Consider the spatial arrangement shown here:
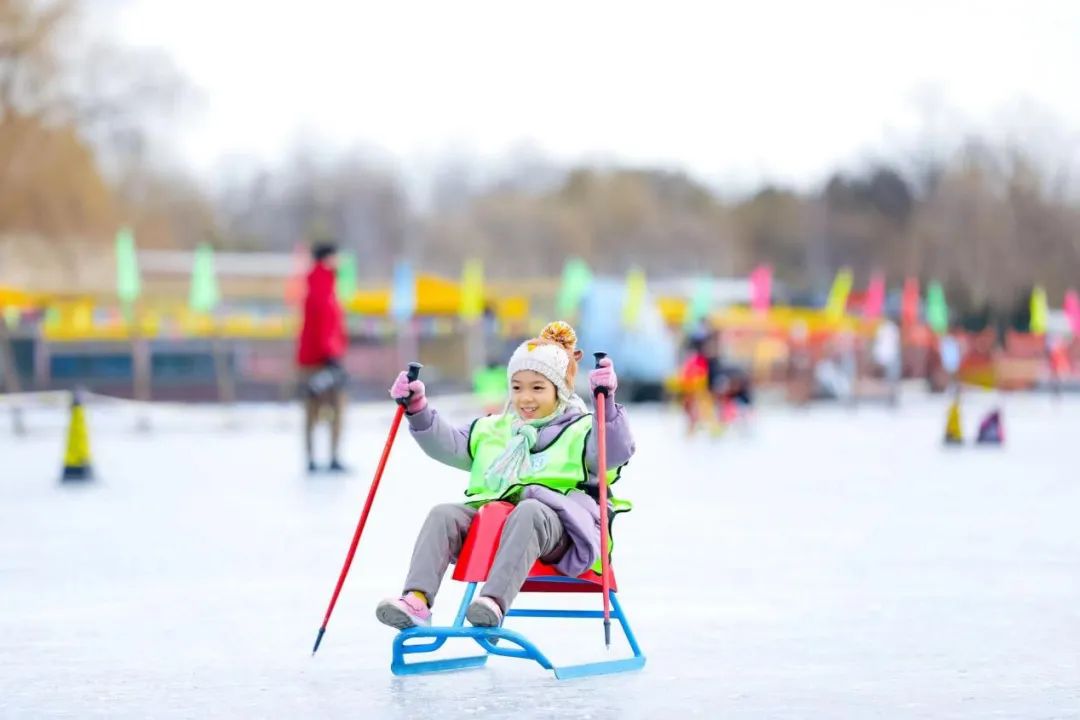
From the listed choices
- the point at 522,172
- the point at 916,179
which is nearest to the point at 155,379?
the point at 916,179

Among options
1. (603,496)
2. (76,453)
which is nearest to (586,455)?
(603,496)

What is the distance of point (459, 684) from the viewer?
198 inches

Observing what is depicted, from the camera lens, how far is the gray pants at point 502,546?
4.91 metres

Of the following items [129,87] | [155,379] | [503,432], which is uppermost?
[129,87]

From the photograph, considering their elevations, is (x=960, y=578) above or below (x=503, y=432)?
below

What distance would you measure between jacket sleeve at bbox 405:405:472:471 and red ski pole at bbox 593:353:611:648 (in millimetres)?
406

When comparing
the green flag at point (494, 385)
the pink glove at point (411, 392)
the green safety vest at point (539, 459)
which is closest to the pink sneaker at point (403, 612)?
the green safety vest at point (539, 459)

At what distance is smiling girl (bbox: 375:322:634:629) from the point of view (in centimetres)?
493

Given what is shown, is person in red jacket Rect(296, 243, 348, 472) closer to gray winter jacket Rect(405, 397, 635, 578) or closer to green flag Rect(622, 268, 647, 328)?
gray winter jacket Rect(405, 397, 635, 578)

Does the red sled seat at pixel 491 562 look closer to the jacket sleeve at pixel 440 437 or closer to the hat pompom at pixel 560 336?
the jacket sleeve at pixel 440 437

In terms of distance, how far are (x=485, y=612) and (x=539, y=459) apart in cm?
58

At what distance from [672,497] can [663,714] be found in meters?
7.84

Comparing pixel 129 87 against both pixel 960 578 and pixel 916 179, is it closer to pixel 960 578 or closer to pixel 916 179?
pixel 960 578

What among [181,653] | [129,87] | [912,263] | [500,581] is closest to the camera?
[500,581]
